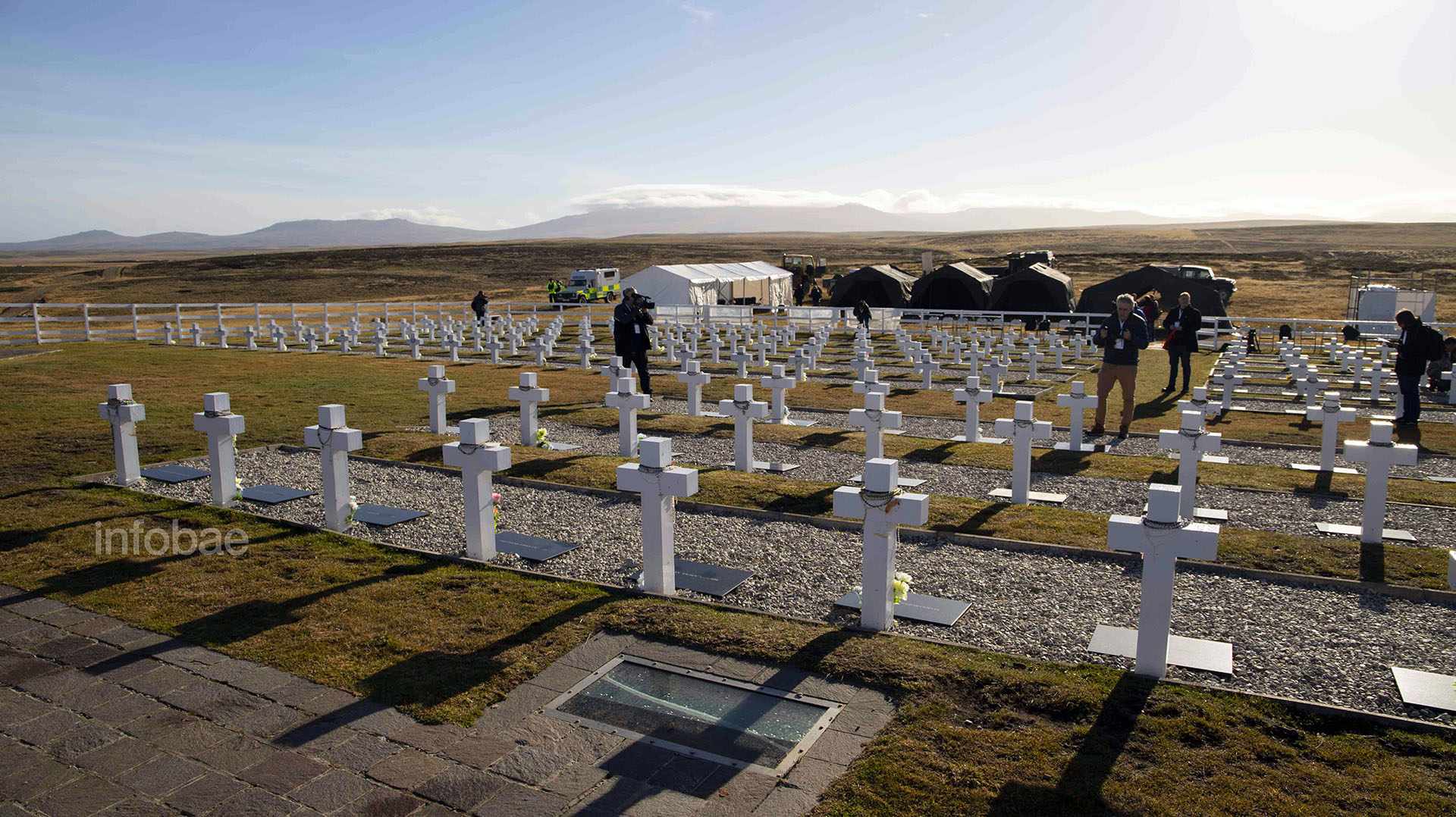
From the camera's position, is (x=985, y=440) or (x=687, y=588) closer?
(x=687, y=588)

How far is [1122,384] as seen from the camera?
12.1m

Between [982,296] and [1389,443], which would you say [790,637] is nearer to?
Answer: [1389,443]

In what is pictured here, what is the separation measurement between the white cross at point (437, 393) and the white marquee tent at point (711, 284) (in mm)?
25510

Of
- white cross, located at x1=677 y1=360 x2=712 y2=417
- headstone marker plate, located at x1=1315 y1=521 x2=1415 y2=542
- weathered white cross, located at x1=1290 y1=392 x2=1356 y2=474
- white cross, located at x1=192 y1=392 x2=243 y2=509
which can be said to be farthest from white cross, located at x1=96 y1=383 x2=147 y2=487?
weathered white cross, located at x1=1290 y1=392 x2=1356 y2=474

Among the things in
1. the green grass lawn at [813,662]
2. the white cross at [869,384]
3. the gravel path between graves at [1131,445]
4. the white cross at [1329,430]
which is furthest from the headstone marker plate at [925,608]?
the white cross at [1329,430]

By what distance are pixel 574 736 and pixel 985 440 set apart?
9.35m

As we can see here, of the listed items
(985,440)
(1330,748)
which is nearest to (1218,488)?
(985,440)

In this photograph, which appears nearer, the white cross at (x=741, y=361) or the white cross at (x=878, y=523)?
the white cross at (x=878, y=523)

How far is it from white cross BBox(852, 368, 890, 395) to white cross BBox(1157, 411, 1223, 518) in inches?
107

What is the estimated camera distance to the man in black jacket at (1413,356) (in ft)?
43.3

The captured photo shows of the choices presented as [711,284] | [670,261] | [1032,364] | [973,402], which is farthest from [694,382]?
[670,261]

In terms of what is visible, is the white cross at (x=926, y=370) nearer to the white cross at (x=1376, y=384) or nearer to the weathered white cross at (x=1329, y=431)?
the white cross at (x=1376, y=384)

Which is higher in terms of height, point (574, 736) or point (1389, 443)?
point (1389, 443)

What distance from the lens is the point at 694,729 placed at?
411cm
